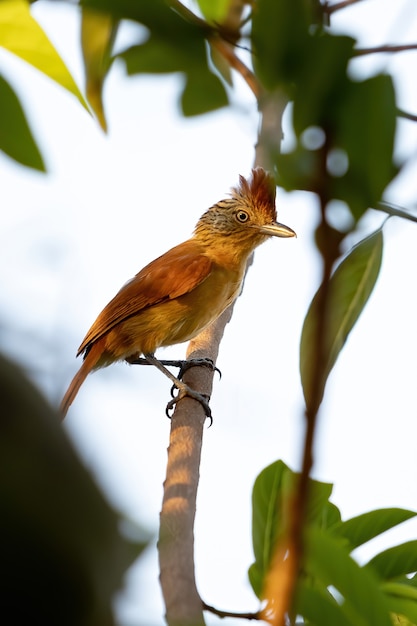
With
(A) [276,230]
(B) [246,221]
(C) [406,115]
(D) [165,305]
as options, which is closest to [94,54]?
(C) [406,115]

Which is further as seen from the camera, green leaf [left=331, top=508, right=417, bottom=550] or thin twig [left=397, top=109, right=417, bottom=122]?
green leaf [left=331, top=508, right=417, bottom=550]

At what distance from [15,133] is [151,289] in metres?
3.19

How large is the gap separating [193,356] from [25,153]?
267cm

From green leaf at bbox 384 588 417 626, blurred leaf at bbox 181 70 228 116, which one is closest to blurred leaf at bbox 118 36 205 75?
blurred leaf at bbox 181 70 228 116

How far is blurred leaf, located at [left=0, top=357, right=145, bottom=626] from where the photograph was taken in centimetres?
63

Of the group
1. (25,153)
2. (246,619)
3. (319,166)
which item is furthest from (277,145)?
(246,619)

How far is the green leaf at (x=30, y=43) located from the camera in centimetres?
112

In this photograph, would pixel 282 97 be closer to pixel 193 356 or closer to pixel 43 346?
pixel 43 346

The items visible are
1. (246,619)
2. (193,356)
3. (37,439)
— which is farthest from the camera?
(193,356)

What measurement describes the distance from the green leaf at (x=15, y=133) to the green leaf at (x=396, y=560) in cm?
113

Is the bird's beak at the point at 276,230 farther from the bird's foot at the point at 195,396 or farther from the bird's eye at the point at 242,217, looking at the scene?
the bird's foot at the point at 195,396

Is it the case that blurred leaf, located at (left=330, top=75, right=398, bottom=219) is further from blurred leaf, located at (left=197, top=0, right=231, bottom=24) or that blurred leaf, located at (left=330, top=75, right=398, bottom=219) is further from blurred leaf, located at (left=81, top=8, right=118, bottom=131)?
blurred leaf, located at (left=81, top=8, right=118, bottom=131)

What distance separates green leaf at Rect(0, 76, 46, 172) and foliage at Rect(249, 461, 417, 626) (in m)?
0.46

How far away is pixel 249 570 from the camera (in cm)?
178
